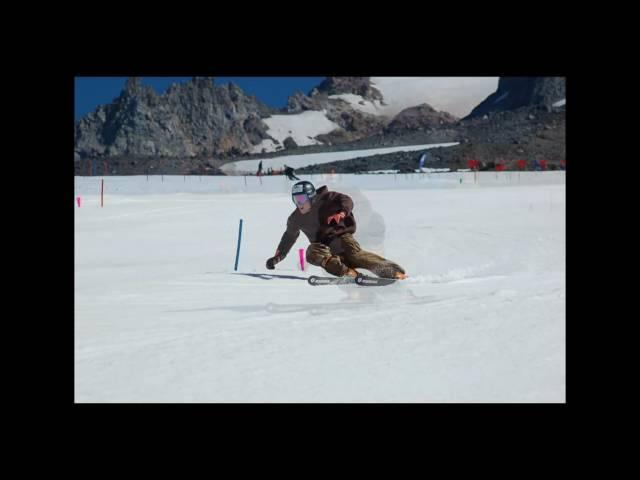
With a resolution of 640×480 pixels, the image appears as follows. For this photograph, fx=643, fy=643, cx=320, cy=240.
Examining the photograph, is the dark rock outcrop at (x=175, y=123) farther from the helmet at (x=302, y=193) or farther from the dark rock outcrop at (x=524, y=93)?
the helmet at (x=302, y=193)

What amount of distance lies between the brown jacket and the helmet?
10 cm

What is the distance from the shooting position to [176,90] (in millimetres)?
149750

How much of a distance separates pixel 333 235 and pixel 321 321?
74.2 inches

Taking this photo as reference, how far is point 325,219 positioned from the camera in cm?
988

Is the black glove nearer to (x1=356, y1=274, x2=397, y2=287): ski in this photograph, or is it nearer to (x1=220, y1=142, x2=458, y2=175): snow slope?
(x1=356, y1=274, x2=397, y2=287): ski

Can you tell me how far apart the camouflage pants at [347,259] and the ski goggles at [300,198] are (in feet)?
2.20

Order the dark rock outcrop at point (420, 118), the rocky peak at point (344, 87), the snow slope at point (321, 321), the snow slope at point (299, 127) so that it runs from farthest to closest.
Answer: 1. the rocky peak at point (344, 87)
2. the dark rock outcrop at point (420, 118)
3. the snow slope at point (299, 127)
4. the snow slope at point (321, 321)

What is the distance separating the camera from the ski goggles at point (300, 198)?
9883 millimetres

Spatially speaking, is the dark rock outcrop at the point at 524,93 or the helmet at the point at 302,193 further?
the dark rock outcrop at the point at 524,93

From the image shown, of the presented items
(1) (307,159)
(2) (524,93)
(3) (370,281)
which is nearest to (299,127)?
(2) (524,93)

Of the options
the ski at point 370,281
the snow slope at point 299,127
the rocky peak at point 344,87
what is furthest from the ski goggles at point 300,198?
the rocky peak at point 344,87

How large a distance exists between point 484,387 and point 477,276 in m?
5.60

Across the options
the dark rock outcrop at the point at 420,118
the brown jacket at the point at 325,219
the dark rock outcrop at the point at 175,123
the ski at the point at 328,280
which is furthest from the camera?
the dark rock outcrop at the point at 420,118

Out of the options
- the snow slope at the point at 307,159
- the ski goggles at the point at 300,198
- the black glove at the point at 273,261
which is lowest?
the black glove at the point at 273,261
